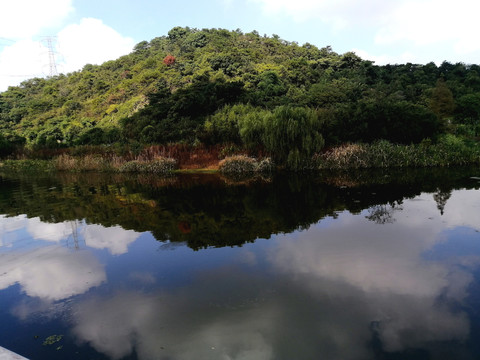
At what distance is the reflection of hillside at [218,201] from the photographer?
9297 mm

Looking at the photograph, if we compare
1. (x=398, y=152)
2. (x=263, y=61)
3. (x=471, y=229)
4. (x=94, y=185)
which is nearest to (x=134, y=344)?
(x=471, y=229)

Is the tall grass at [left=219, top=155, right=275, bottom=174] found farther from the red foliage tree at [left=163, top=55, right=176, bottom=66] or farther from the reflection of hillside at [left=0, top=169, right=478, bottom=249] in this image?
the red foliage tree at [left=163, top=55, right=176, bottom=66]

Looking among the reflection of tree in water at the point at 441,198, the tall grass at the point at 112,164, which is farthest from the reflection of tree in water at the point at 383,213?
the tall grass at the point at 112,164

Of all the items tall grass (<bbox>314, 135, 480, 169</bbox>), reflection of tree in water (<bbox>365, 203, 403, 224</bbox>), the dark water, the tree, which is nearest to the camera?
the dark water

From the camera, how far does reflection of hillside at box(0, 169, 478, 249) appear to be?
366 inches

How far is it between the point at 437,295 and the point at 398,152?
53.8 feet

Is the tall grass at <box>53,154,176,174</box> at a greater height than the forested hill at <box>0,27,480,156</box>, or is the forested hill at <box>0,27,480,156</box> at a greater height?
the forested hill at <box>0,27,480,156</box>

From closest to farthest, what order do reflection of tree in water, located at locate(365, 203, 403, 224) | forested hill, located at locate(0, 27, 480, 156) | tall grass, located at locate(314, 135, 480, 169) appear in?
reflection of tree in water, located at locate(365, 203, 403, 224) < tall grass, located at locate(314, 135, 480, 169) < forested hill, located at locate(0, 27, 480, 156)

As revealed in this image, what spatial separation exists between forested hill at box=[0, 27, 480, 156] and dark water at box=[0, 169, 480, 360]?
33.2 feet

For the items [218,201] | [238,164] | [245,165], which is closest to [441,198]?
[218,201]

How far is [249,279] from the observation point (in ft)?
19.5

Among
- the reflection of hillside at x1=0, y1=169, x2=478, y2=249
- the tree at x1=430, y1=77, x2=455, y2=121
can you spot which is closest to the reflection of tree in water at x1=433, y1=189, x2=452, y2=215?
the reflection of hillside at x1=0, y1=169, x2=478, y2=249

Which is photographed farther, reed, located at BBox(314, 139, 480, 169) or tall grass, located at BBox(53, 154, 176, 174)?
tall grass, located at BBox(53, 154, 176, 174)

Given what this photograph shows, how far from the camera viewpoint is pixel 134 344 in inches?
170
